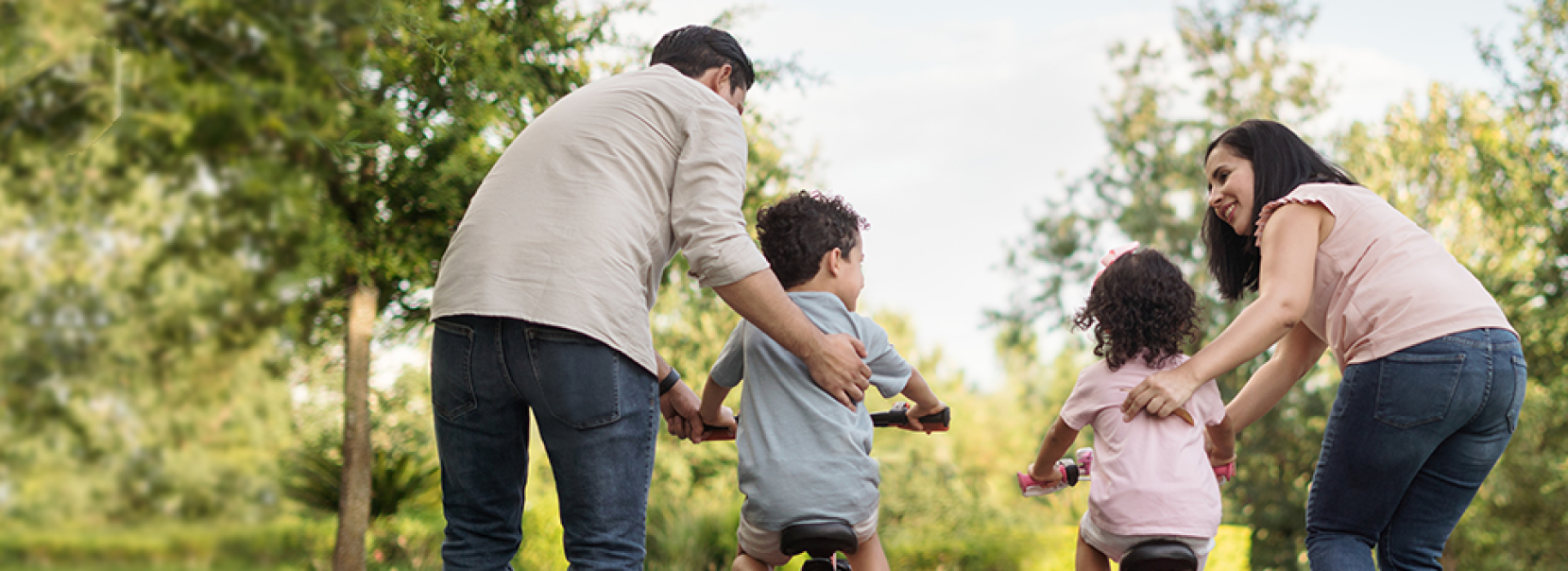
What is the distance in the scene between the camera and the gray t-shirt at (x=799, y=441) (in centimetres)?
241

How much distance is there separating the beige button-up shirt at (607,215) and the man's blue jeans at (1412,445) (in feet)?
4.75

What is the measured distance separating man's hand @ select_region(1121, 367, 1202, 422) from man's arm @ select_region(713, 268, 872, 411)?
2.21 ft

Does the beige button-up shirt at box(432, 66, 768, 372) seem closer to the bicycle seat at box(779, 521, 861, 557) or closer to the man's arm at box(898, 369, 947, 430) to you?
the bicycle seat at box(779, 521, 861, 557)

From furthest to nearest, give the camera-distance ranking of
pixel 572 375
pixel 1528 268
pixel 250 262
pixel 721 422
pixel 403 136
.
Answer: pixel 1528 268, pixel 403 136, pixel 250 262, pixel 721 422, pixel 572 375

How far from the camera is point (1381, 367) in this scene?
7.50ft

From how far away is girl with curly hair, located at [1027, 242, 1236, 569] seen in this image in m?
2.52

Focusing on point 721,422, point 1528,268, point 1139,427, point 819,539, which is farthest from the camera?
point 1528,268

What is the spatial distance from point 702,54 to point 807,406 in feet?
2.98

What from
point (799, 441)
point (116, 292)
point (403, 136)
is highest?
point (403, 136)

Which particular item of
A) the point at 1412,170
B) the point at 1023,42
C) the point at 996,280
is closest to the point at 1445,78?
the point at 1412,170

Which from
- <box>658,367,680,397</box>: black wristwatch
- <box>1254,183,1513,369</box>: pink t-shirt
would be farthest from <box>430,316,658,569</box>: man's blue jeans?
<box>1254,183,1513,369</box>: pink t-shirt

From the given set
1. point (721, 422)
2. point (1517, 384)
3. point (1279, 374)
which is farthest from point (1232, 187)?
point (721, 422)

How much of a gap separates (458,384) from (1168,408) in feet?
5.45

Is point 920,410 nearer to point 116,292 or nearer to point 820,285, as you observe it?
point 820,285
